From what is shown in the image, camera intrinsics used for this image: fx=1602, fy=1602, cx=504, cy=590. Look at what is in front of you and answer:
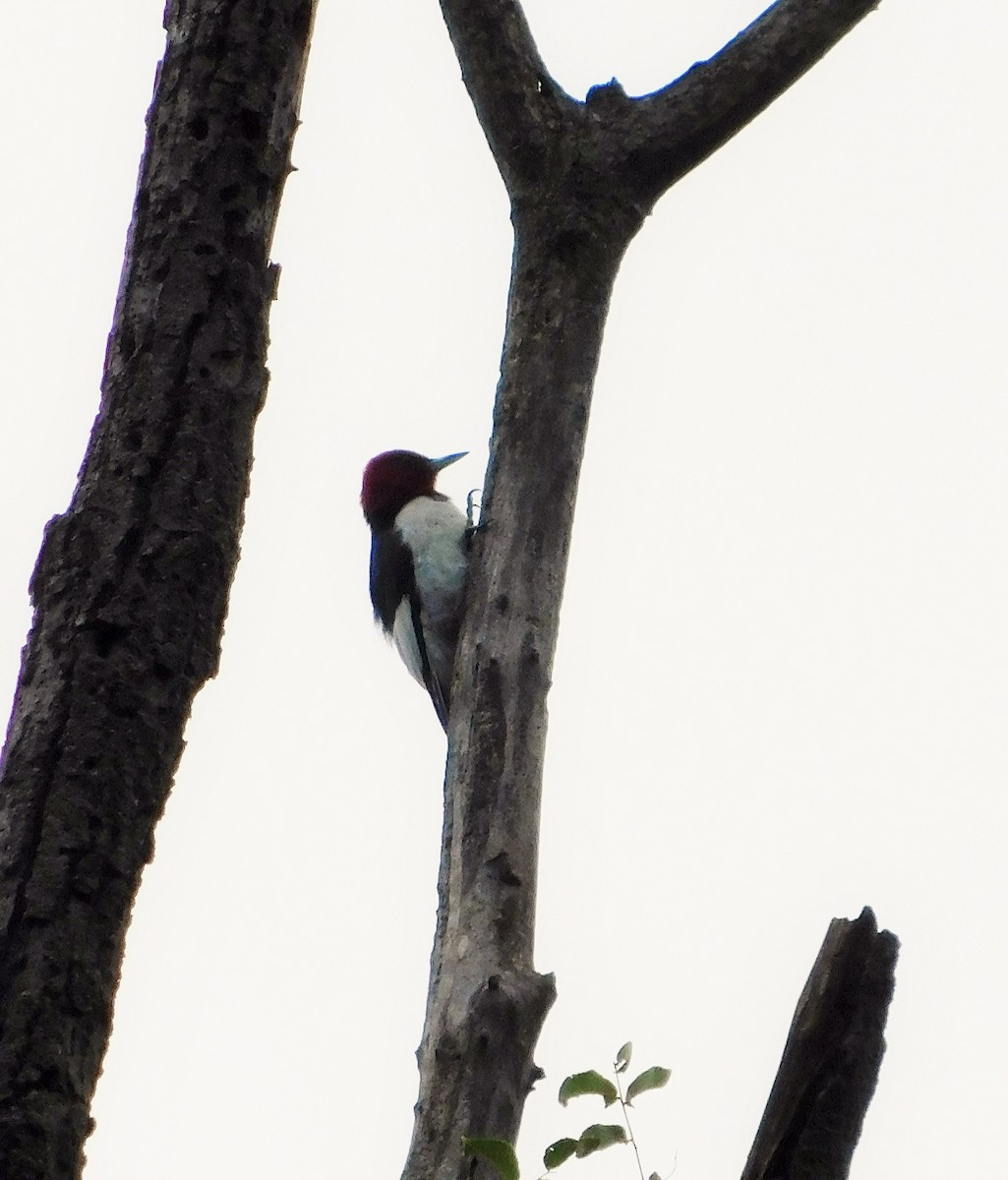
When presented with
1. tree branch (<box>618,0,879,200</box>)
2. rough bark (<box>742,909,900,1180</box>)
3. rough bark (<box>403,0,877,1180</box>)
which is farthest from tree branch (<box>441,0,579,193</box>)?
rough bark (<box>742,909,900,1180</box>)

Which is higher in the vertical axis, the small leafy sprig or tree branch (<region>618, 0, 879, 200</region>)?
tree branch (<region>618, 0, 879, 200</region>)

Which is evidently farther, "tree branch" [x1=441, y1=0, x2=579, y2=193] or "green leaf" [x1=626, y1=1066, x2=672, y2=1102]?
"tree branch" [x1=441, y1=0, x2=579, y2=193]

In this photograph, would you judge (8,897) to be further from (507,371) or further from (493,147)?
(493,147)

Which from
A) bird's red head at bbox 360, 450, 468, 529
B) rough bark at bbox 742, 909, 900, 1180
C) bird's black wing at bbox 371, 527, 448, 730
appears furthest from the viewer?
bird's red head at bbox 360, 450, 468, 529

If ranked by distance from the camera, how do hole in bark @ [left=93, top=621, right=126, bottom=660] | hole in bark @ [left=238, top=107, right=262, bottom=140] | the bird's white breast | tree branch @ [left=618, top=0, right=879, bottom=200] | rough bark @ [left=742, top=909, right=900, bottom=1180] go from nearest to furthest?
rough bark @ [left=742, top=909, right=900, bottom=1180] → hole in bark @ [left=93, top=621, right=126, bottom=660] → hole in bark @ [left=238, top=107, right=262, bottom=140] → tree branch @ [left=618, top=0, right=879, bottom=200] → the bird's white breast

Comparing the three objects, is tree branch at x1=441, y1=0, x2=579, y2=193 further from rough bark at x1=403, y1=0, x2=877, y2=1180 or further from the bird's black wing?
the bird's black wing

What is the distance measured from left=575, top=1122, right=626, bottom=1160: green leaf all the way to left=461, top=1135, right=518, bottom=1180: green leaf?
115mm

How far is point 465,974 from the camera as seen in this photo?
8.52 ft

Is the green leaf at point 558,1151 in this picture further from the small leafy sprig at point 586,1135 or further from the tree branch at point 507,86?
the tree branch at point 507,86

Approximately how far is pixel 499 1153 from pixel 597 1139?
16 centimetres

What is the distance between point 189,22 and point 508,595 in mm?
1258

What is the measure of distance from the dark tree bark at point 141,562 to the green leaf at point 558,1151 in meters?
0.70

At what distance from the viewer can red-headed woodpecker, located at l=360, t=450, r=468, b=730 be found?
477 centimetres

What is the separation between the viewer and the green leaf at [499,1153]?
Result: 1969mm
